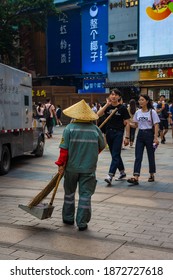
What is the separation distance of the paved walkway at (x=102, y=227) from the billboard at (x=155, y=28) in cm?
2231

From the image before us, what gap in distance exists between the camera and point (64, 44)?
41.0m

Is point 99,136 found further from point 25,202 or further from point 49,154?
point 49,154

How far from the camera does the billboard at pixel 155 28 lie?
29.4 metres

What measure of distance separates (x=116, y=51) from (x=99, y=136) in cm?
3118

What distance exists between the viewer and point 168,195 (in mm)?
7398

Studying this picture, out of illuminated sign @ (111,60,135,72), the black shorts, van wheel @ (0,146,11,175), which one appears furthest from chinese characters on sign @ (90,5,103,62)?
van wheel @ (0,146,11,175)

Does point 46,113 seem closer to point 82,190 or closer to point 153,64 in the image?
point 153,64

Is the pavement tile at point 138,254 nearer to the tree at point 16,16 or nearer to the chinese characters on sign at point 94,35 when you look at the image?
the tree at point 16,16

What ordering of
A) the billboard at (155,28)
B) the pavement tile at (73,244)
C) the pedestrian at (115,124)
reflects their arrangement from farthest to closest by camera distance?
the billboard at (155,28) < the pedestrian at (115,124) < the pavement tile at (73,244)

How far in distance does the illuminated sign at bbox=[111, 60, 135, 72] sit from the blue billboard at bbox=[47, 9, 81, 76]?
5.21 m

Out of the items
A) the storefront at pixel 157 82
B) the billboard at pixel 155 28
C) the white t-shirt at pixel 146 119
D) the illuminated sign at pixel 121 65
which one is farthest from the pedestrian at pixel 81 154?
the illuminated sign at pixel 121 65

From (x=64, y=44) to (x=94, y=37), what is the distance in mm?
4123

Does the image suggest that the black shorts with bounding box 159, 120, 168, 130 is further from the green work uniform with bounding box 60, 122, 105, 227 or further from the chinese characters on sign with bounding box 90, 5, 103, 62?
the chinese characters on sign with bounding box 90, 5, 103, 62
